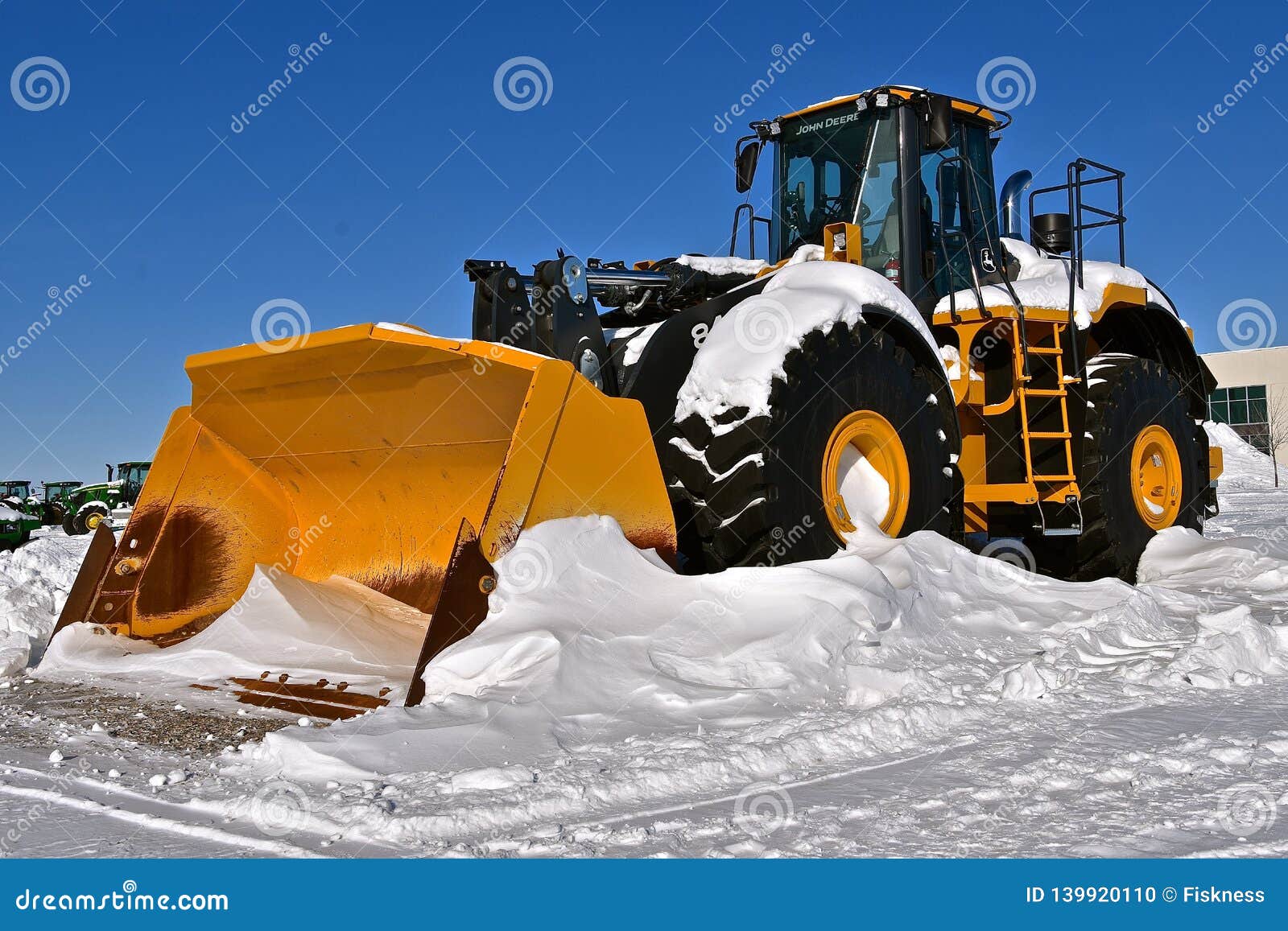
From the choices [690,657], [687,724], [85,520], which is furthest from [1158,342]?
[85,520]

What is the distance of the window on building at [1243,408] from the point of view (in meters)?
41.0

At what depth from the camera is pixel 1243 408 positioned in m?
41.7

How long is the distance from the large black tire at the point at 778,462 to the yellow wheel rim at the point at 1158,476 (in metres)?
2.92

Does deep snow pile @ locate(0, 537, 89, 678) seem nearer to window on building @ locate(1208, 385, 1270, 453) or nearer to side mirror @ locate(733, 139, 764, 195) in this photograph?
side mirror @ locate(733, 139, 764, 195)

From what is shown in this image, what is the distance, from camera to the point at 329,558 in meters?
5.54

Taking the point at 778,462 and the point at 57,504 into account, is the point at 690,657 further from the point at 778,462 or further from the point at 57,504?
the point at 57,504

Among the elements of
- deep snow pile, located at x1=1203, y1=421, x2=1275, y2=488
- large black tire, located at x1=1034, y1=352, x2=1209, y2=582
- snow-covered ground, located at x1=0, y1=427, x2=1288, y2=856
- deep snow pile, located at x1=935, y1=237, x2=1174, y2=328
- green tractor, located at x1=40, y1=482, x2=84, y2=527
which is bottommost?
snow-covered ground, located at x1=0, y1=427, x2=1288, y2=856

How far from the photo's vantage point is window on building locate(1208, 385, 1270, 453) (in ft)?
135

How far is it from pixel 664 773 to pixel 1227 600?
14.2ft

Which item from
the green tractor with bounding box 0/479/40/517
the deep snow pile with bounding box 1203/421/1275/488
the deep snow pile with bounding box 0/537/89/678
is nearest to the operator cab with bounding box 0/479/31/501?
the green tractor with bounding box 0/479/40/517

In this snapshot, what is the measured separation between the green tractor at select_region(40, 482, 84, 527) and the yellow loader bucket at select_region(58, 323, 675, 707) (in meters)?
21.7

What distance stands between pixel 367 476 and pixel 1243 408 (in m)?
42.9

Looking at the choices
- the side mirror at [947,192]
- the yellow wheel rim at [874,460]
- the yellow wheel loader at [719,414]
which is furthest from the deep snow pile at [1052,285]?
the yellow wheel rim at [874,460]

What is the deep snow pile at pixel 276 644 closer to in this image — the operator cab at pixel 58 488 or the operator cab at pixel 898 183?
the operator cab at pixel 898 183
